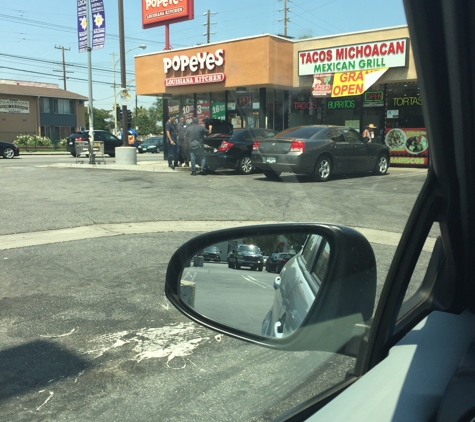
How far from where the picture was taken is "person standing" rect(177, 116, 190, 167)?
15584 mm

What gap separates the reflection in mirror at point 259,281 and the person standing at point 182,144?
A: 13.7 metres

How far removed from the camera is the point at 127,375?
3066 mm

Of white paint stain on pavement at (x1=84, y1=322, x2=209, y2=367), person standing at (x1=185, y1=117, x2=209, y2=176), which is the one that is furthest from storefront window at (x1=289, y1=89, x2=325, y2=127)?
person standing at (x1=185, y1=117, x2=209, y2=176)

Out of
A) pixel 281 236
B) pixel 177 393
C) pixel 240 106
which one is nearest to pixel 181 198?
pixel 240 106

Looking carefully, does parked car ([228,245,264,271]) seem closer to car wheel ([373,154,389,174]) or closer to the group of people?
car wheel ([373,154,389,174])

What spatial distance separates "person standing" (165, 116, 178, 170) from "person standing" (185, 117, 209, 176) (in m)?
1.95

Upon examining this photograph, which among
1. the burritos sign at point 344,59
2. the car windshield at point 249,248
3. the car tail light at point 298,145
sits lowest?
the car windshield at point 249,248

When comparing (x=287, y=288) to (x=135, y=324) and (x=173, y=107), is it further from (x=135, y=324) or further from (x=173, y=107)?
(x=173, y=107)

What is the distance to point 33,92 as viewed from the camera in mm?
47875

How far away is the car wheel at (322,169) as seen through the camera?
5.01 m

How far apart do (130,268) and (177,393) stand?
2774 mm

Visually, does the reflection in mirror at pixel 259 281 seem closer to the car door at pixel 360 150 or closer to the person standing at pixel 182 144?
the car door at pixel 360 150

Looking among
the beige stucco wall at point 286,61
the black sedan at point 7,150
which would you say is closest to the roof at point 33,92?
the black sedan at point 7,150

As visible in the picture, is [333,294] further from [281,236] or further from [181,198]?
[181,198]
